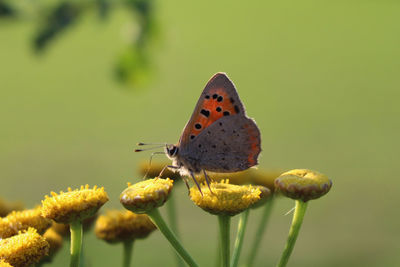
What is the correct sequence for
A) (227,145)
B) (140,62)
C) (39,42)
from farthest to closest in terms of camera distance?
1. (140,62)
2. (39,42)
3. (227,145)

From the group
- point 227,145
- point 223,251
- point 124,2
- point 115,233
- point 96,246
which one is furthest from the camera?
point 96,246

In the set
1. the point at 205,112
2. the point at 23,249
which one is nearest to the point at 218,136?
the point at 205,112

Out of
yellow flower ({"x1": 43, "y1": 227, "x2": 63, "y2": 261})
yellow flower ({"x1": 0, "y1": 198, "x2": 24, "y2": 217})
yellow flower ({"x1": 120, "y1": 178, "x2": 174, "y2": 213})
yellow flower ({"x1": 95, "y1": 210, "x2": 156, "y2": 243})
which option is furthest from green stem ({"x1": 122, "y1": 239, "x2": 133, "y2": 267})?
yellow flower ({"x1": 0, "y1": 198, "x2": 24, "y2": 217})

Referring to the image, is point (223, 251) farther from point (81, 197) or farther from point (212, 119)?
point (212, 119)

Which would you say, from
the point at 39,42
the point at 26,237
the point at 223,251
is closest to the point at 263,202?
the point at 223,251

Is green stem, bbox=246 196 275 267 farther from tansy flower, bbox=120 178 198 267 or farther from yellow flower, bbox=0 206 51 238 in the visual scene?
yellow flower, bbox=0 206 51 238
